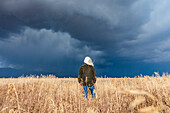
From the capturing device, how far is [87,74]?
6.70 meters

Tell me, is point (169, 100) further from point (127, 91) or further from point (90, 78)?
point (127, 91)

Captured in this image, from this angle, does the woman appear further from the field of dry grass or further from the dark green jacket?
the field of dry grass

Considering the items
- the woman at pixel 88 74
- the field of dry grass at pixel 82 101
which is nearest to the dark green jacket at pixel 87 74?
the woman at pixel 88 74

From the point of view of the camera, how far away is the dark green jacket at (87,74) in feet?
21.8

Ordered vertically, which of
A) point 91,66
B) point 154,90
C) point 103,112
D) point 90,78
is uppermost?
point 91,66

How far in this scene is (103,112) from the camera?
4.04 meters

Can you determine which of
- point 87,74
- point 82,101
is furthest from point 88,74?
point 82,101

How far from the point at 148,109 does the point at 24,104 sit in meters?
5.27

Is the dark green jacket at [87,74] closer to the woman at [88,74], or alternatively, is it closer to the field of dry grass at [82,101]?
the woman at [88,74]

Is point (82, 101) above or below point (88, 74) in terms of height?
below

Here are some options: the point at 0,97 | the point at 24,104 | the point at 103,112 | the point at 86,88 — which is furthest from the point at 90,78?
the point at 0,97

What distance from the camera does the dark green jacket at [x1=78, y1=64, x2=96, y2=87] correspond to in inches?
262

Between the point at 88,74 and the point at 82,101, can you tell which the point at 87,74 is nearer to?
the point at 88,74

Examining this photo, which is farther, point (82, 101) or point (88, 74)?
point (88, 74)
